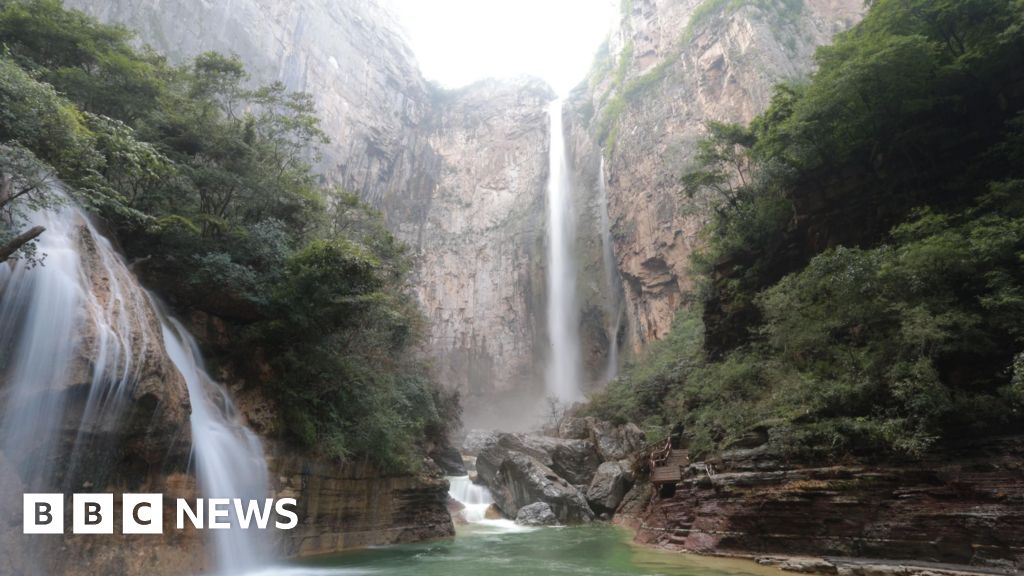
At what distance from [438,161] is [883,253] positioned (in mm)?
44553

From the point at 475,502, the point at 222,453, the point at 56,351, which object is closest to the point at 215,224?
the point at 222,453

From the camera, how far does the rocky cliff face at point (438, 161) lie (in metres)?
39.3

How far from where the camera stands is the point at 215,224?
1264cm

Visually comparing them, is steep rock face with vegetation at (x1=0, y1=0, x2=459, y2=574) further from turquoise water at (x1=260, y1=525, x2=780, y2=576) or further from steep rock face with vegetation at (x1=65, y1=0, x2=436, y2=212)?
steep rock face with vegetation at (x1=65, y1=0, x2=436, y2=212)

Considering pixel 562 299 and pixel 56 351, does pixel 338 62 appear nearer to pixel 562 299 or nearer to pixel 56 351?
pixel 562 299

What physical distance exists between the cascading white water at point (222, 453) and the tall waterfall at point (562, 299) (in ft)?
88.6

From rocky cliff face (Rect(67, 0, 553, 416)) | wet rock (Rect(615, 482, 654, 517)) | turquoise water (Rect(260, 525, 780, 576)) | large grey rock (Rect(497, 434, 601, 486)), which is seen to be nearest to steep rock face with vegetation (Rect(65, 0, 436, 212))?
rocky cliff face (Rect(67, 0, 553, 416))

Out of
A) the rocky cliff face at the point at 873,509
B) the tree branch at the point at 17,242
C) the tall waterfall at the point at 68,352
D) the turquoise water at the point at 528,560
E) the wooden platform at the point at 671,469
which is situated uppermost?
the tree branch at the point at 17,242

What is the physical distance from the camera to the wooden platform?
14508 mm

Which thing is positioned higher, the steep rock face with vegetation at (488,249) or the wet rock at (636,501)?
the steep rock face with vegetation at (488,249)

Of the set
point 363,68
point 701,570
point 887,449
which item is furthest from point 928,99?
point 363,68

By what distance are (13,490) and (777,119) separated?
1888 centimetres

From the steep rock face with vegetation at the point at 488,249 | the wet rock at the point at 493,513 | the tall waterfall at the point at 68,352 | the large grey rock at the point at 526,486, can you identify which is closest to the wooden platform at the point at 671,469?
the large grey rock at the point at 526,486

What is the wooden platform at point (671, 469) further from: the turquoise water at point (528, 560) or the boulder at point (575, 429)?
the boulder at point (575, 429)
